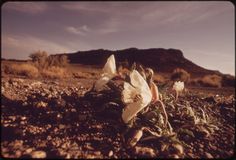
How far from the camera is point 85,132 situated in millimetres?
1584

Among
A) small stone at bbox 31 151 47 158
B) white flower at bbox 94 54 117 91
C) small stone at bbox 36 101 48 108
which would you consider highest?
white flower at bbox 94 54 117 91

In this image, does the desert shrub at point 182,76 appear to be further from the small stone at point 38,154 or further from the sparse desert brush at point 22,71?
the small stone at point 38,154

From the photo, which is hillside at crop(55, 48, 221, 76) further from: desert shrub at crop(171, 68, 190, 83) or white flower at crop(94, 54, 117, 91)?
white flower at crop(94, 54, 117, 91)

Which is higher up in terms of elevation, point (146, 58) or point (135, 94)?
point (146, 58)

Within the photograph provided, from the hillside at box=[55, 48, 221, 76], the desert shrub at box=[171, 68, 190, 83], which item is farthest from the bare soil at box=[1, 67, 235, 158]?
the hillside at box=[55, 48, 221, 76]

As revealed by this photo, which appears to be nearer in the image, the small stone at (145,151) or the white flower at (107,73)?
the small stone at (145,151)

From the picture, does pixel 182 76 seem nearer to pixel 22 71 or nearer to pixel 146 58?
pixel 22 71

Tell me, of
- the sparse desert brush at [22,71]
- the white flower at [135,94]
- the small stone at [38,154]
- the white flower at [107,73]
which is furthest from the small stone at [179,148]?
the sparse desert brush at [22,71]

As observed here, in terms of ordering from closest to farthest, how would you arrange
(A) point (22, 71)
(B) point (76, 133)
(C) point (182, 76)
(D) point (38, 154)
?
(D) point (38, 154), (B) point (76, 133), (A) point (22, 71), (C) point (182, 76)

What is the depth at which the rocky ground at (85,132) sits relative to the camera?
1.40 m

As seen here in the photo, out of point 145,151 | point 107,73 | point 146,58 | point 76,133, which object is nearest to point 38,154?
point 76,133

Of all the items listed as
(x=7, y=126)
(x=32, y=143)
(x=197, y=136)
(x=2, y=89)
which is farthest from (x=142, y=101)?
(x=2, y=89)

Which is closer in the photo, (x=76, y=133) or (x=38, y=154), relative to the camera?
(x=38, y=154)

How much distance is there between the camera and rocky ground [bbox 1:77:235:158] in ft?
4.59
